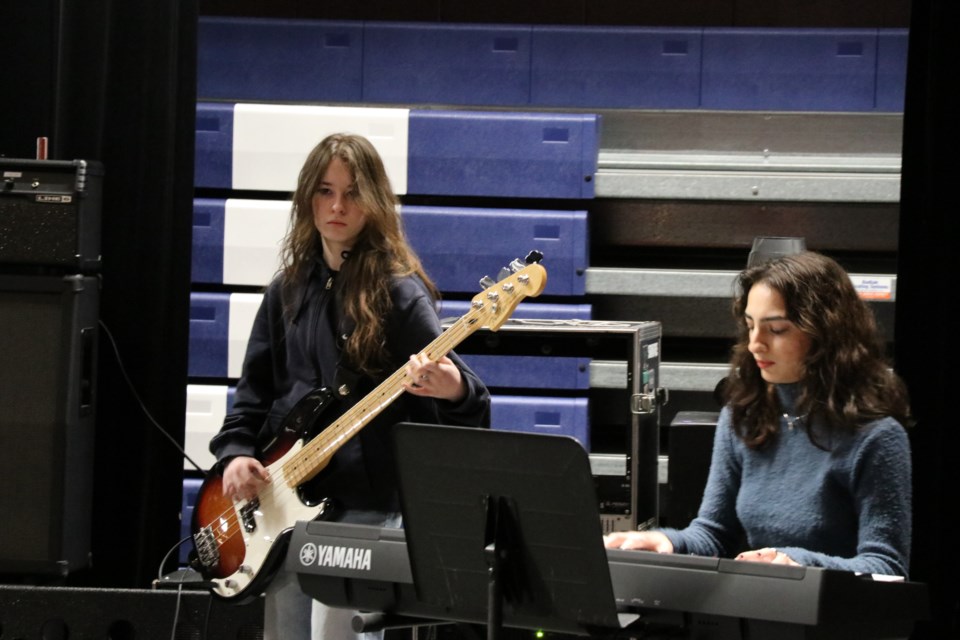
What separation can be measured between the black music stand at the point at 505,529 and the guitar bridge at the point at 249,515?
929 millimetres

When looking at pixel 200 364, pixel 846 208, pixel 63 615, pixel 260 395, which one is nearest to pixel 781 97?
pixel 846 208

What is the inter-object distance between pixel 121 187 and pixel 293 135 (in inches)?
24.6

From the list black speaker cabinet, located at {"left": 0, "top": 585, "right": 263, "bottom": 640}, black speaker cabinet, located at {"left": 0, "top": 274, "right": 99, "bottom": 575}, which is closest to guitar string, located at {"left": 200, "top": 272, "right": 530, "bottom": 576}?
black speaker cabinet, located at {"left": 0, "top": 585, "right": 263, "bottom": 640}

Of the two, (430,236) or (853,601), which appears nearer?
(853,601)

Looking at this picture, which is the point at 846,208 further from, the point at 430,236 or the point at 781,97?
the point at 430,236

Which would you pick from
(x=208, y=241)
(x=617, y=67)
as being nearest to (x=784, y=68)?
(x=617, y=67)

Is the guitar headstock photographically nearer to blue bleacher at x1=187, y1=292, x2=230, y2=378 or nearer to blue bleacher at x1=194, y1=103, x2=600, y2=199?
blue bleacher at x1=194, y1=103, x2=600, y2=199

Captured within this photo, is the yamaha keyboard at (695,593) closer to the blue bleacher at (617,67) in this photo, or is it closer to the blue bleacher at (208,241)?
the blue bleacher at (208,241)

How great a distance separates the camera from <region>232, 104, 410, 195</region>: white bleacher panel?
13.9 ft

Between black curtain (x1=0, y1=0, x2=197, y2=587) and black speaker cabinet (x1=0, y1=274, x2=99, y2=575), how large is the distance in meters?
0.36

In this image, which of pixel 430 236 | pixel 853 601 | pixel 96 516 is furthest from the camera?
pixel 430 236

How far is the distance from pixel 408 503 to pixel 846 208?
2.89 m

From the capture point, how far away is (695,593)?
1682 mm

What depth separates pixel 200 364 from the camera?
14.1 ft
